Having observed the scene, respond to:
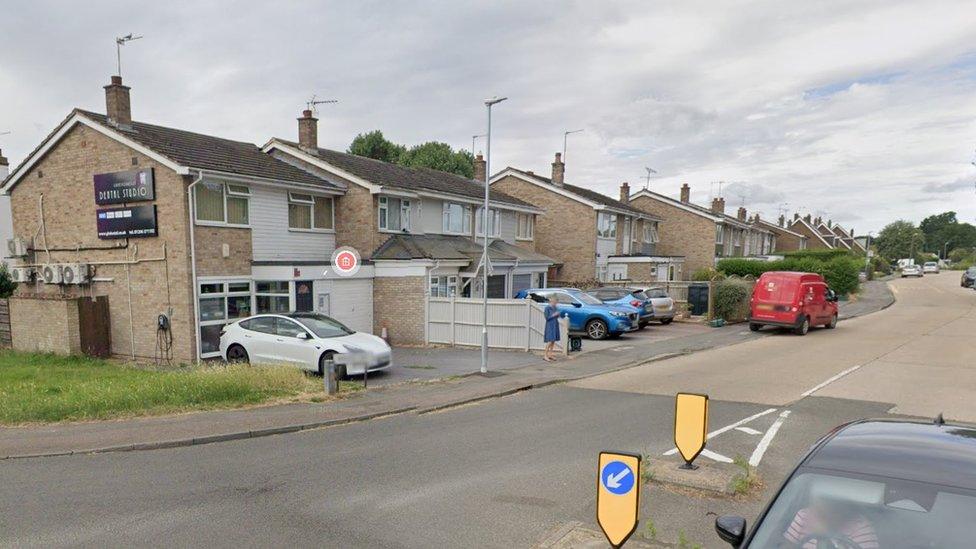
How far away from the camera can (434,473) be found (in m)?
6.68

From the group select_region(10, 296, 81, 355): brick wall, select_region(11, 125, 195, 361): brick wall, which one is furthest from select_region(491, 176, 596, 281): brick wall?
select_region(10, 296, 81, 355): brick wall

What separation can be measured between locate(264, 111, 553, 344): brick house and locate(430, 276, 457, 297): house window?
34 mm

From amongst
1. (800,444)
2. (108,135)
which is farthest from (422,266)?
(800,444)

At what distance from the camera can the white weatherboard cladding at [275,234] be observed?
17484 mm

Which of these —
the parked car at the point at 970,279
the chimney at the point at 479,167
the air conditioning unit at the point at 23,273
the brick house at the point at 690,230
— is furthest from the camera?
the parked car at the point at 970,279

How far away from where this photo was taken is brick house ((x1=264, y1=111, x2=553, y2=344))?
19297 millimetres

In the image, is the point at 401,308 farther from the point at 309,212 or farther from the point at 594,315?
the point at 594,315

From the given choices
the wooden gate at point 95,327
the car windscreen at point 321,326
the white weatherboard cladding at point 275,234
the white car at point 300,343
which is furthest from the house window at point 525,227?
the wooden gate at point 95,327

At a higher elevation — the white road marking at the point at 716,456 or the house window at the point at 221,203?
the house window at the point at 221,203

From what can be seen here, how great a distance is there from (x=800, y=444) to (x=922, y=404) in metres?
3.98

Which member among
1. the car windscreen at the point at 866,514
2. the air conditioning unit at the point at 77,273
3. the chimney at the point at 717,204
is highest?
the chimney at the point at 717,204

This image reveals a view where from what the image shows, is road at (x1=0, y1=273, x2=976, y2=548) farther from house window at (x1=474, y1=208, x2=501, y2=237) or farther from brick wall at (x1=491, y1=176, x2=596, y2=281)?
brick wall at (x1=491, y1=176, x2=596, y2=281)

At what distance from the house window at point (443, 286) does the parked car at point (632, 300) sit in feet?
16.6

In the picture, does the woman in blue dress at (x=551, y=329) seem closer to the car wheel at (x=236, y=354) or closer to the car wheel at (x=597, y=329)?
the car wheel at (x=597, y=329)
